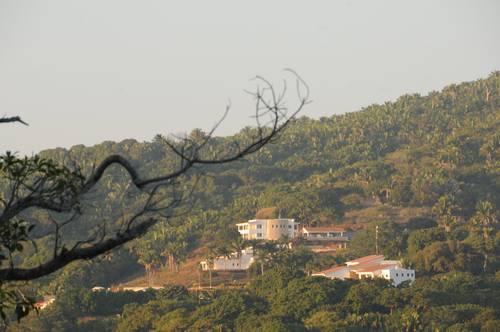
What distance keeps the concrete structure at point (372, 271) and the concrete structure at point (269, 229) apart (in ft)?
80.9

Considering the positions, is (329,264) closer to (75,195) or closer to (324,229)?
(324,229)

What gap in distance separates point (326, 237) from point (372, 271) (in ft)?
109

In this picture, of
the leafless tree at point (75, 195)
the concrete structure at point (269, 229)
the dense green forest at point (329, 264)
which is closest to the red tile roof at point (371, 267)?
the dense green forest at point (329, 264)

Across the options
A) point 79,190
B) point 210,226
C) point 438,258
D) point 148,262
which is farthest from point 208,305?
point 79,190

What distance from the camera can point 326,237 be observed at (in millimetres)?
167875

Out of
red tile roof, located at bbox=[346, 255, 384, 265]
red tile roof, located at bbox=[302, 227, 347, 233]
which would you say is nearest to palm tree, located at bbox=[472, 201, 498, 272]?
red tile roof, located at bbox=[302, 227, 347, 233]

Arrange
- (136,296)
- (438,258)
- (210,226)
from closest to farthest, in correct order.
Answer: (136,296) → (438,258) → (210,226)

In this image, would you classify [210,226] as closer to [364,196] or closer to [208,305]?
[364,196]

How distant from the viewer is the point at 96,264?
157750 mm

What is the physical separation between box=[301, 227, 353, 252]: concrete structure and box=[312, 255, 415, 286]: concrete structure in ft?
67.4

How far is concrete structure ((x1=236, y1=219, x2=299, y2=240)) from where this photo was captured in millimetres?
170375

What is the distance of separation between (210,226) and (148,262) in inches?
925

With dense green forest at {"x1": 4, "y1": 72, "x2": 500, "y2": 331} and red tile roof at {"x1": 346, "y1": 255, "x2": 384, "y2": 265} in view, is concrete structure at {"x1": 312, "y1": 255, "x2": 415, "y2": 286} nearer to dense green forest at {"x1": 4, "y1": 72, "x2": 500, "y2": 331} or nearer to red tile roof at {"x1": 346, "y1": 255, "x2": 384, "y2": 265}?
red tile roof at {"x1": 346, "y1": 255, "x2": 384, "y2": 265}

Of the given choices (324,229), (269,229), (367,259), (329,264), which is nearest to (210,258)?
(329,264)
